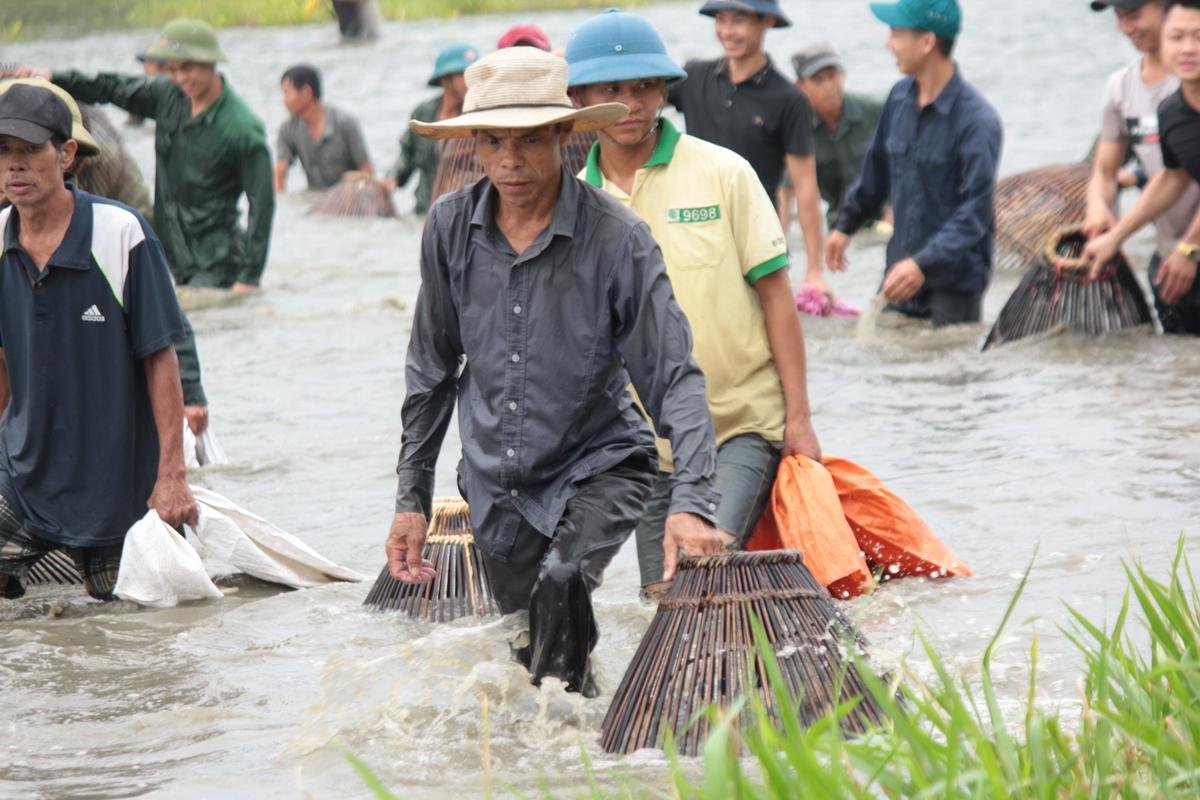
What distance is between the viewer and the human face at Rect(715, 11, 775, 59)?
27.5 ft

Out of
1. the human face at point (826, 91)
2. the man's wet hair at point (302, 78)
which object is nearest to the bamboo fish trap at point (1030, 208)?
the human face at point (826, 91)

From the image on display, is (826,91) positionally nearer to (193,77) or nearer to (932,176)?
(193,77)

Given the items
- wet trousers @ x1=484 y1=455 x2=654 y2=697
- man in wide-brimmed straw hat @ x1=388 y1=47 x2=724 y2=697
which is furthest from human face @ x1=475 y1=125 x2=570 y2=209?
wet trousers @ x1=484 y1=455 x2=654 y2=697

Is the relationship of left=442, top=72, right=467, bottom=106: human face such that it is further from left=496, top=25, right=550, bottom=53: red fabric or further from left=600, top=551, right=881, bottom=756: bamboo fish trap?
left=600, top=551, right=881, bottom=756: bamboo fish trap

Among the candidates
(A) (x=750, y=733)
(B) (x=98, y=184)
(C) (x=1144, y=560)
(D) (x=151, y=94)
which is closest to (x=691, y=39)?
(D) (x=151, y=94)

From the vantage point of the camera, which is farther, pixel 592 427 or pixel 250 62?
pixel 250 62

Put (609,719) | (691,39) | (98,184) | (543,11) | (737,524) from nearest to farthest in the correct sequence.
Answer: (609,719), (737,524), (98,184), (691,39), (543,11)

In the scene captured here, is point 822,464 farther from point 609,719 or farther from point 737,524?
point 609,719

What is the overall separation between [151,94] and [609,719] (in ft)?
23.8

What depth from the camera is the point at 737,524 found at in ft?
17.1

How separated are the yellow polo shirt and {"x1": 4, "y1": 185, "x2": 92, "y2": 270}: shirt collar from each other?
1479 millimetres

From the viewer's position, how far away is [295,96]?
685 inches

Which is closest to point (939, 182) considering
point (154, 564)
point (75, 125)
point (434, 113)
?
point (75, 125)

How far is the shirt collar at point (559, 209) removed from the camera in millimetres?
4422
